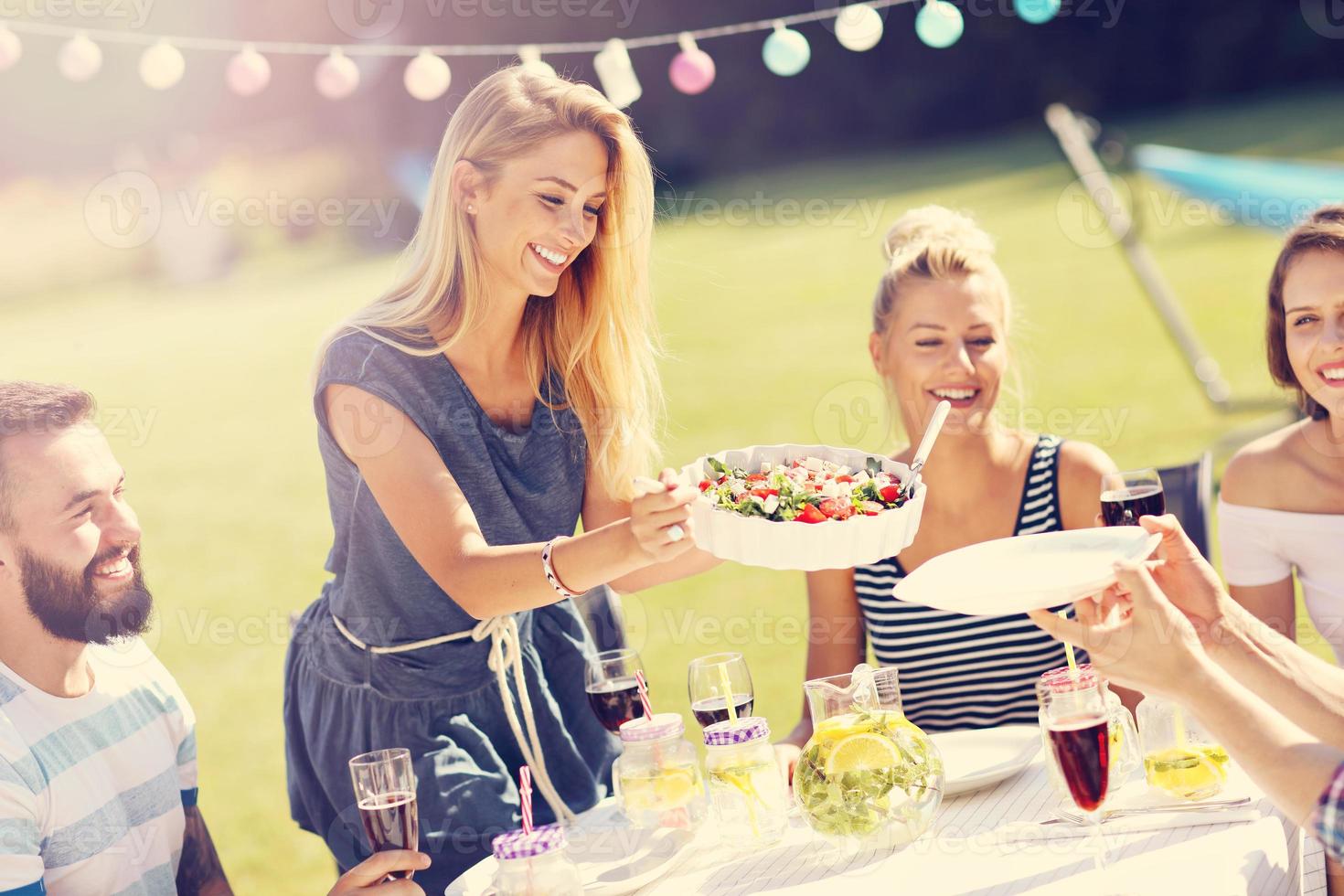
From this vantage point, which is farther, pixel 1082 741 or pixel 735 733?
pixel 735 733

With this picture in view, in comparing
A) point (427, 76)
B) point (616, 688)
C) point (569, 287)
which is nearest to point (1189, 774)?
point (616, 688)

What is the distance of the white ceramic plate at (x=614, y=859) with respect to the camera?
181 centimetres

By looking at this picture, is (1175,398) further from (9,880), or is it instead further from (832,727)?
(9,880)

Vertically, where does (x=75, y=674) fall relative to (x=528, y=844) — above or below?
above

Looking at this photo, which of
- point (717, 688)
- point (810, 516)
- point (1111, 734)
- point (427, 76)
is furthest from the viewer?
point (427, 76)

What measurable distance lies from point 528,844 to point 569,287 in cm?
132

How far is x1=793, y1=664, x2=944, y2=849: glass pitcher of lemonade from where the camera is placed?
177 cm

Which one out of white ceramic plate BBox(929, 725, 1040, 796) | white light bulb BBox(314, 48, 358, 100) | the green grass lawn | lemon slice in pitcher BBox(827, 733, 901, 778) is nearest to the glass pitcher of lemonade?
lemon slice in pitcher BBox(827, 733, 901, 778)

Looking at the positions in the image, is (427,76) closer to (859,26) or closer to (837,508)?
(859,26)

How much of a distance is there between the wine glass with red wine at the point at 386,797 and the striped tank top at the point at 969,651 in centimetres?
116

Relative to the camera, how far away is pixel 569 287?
2.67 metres

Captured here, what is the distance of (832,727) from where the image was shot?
180 cm

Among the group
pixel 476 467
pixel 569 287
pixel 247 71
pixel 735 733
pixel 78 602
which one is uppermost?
pixel 247 71

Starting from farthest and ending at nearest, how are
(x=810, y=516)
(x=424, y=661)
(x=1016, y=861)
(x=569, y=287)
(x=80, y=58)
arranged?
(x=80, y=58) < (x=569, y=287) < (x=424, y=661) < (x=810, y=516) < (x=1016, y=861)
